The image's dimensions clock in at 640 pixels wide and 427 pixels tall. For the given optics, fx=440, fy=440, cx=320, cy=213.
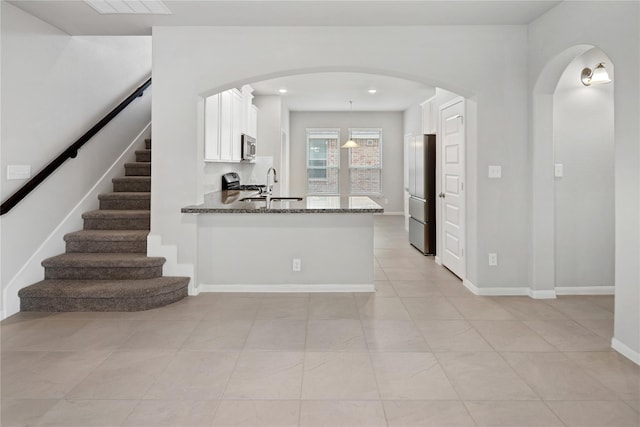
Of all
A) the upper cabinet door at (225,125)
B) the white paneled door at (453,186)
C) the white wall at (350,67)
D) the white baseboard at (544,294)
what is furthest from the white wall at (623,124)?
the upper cabinet door at (225,125)

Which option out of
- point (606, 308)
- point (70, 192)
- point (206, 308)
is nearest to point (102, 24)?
point (70, 192)

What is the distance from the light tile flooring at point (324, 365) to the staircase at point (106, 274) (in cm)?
15

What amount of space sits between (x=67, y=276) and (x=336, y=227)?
2591 millimetres

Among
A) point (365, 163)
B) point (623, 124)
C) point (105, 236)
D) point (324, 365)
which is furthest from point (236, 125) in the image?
point (365, 163)

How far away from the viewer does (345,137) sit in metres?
11.5

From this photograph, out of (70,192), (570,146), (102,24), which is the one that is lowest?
(70,192)

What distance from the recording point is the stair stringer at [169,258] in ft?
14.2

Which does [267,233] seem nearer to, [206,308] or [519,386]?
[206,308]

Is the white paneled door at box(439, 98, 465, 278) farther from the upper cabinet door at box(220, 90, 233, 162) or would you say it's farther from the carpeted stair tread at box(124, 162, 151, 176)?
the carpeted stair tread at box(124, 162, 151, 176)

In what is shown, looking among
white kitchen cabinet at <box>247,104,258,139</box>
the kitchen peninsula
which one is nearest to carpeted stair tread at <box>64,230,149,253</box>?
the kitchen peninsula

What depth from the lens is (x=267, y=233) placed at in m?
4.45

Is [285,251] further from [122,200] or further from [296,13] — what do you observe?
[296,13]

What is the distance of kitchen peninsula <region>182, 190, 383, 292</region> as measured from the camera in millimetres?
4418

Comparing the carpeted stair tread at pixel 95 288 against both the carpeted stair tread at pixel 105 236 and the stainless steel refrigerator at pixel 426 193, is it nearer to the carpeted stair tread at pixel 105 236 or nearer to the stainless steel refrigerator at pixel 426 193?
the carpeted stair tread at pixel 105 236
